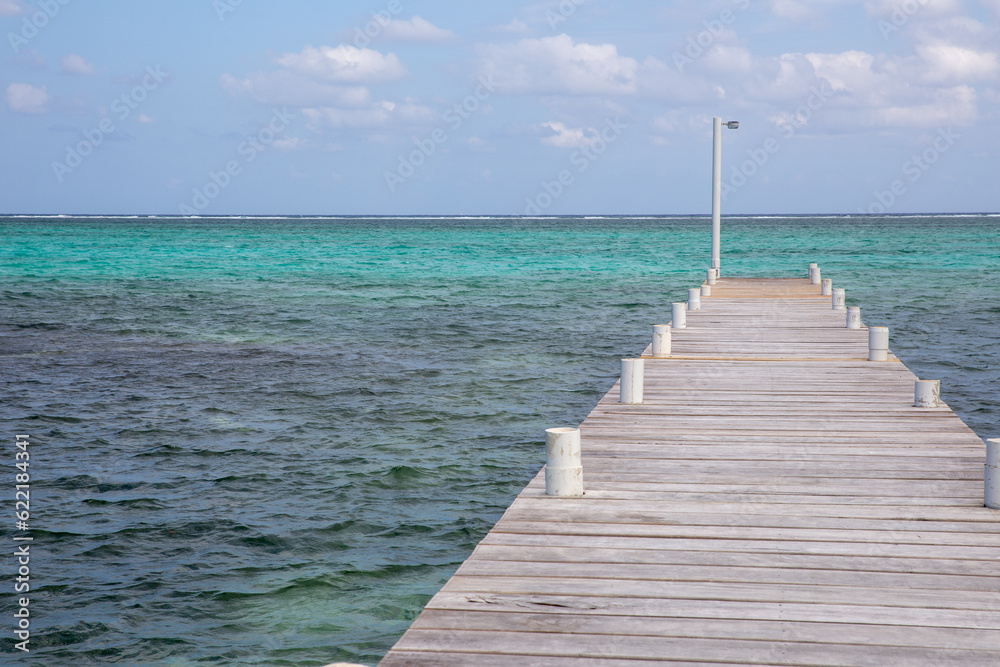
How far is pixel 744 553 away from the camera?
4.61 m

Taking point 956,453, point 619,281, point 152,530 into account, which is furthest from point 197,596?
point 619,281

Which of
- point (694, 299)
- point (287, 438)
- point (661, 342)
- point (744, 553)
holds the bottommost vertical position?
point (287, 438)

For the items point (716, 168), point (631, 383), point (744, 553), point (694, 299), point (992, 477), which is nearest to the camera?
point (744, 553)

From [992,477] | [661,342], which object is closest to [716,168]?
[661,342]

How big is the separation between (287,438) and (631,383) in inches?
172

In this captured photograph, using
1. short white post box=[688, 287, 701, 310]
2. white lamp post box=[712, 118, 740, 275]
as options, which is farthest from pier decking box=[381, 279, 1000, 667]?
white lamp post box=[712, 118, 740, 275]

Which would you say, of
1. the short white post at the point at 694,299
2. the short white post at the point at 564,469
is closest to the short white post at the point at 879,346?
the short white post at the point at 694,299

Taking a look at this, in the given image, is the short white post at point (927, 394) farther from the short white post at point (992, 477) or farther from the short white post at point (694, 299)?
the short white post at point (694, 299)

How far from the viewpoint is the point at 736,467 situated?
6.42 m

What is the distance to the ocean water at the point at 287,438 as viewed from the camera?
6121 millimetres

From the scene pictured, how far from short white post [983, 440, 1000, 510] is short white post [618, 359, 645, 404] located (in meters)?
3.85

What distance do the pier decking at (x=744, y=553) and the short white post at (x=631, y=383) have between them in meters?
0.37

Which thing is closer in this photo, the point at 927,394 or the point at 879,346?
the point at 927,394

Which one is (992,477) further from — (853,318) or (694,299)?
(694,299)
